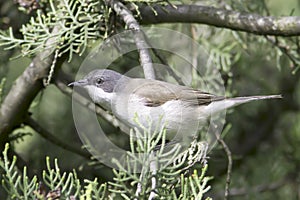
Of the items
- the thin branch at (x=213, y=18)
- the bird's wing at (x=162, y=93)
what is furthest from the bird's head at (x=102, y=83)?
the thin branch at (x=213, y=18)

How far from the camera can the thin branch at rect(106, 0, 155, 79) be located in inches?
97.7

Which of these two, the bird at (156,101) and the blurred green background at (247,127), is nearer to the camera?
the bird at (156,101)

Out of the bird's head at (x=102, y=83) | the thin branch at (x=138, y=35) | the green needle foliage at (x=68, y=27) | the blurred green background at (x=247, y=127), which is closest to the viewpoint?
the thin branch at (x=138, y=35)

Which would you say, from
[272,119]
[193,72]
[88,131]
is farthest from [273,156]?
[88,131]

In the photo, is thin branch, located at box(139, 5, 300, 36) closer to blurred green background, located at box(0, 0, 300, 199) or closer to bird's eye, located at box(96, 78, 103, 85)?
bird's eye, located at box(96, 78, 103, 85)

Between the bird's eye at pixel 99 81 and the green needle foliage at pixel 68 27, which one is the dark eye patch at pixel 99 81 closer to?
the bird's eye at pixel 99 81

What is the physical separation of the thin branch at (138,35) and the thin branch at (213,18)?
305 millimetres

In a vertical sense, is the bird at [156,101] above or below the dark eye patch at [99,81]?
below

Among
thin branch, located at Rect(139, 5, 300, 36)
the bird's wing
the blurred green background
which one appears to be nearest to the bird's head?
the bird's wing

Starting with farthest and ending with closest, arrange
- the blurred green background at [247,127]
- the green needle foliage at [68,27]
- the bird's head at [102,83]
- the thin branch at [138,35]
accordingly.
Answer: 1. the blurred green background at [247,127]
2. the bird's head at [102,83]
3. the green needle foliage at [68,27]
4. the thin branch at [138,35]

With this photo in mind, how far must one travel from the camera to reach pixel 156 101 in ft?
9.19

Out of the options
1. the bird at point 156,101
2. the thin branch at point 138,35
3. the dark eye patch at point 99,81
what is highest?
the thin branch at point 138,35

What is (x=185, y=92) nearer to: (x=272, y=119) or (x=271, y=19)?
(x=271, y=19)

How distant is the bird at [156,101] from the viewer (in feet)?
8.96
